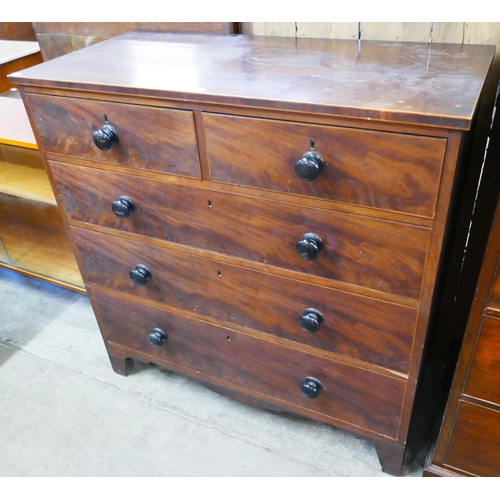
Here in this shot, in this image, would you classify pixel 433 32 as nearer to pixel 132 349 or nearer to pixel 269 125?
pixel 269 125

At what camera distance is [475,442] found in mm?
1082

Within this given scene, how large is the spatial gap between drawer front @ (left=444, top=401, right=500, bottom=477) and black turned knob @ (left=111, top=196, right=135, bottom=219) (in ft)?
2.68

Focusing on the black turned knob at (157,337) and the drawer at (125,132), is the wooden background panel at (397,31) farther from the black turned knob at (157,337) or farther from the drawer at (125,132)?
the black turned knob at (157,337)

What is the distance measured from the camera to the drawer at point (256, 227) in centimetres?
91

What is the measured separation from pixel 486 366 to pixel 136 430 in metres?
0.94

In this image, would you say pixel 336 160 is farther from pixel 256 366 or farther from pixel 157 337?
pixel 157 337

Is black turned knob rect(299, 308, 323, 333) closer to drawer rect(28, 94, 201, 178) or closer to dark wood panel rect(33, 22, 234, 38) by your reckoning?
drawer rect(28, 94, 201, 178)

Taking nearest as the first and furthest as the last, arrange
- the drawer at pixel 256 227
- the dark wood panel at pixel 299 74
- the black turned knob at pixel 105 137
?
the dark wood panel at pixel 299 74, the drawer at pixel 256 227, the black turned knob at pixel 105 137

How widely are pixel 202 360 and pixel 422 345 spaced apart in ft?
1.96

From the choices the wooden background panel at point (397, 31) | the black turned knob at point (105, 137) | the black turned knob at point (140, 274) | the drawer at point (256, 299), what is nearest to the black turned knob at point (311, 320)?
the drawer at point (256, 299)

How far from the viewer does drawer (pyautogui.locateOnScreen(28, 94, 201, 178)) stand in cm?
96

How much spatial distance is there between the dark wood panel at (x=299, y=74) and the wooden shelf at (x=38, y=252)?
35.9 inches

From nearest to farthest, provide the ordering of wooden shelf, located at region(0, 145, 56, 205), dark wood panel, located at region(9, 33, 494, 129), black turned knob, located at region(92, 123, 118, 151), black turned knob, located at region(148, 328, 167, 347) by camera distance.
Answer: dark wood panel, located at region(9, 33, 494, 129) → black turned knob, located at region(92, 123, 118, 151) → black turned knob, located at region(148, 328, 167, 347) → wooden shelf, located at region(0, 145, 56, 205)

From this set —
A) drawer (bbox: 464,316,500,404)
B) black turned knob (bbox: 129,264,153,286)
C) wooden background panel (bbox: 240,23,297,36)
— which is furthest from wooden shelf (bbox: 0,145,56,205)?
drawer (bbox: 464,316,500,404)
